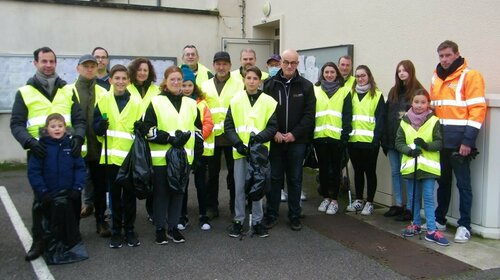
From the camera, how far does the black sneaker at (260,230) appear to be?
221 inches

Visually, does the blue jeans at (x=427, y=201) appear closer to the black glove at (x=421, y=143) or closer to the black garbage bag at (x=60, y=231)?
the black glove at (x=421, y=143)

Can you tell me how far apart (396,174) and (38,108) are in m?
4.37

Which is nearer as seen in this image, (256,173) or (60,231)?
(60,231)

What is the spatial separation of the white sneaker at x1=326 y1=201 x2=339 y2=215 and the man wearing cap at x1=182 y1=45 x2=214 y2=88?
2.42 m

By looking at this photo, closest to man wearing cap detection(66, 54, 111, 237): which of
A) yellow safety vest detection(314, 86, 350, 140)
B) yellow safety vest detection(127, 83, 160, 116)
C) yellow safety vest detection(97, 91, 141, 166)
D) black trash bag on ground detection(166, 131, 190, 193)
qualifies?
yellow safety vest detection(97, 91, 141, 166)

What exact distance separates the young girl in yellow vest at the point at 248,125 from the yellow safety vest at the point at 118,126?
1.06 meters

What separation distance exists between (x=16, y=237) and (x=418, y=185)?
464 centimetres

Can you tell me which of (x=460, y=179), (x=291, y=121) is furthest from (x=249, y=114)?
(x=460, y=179)

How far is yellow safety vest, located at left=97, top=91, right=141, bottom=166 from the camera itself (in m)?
5.22

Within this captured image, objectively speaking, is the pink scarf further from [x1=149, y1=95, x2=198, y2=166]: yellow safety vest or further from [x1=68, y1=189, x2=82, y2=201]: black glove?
[x1=68, y1=189, x2=82, y2=201]: black glove

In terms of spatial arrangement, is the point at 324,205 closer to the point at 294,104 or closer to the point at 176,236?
the point at 294,104

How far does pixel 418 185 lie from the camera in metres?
5.71

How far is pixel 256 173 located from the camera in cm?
536

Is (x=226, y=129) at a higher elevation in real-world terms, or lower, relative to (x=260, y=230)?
higher
